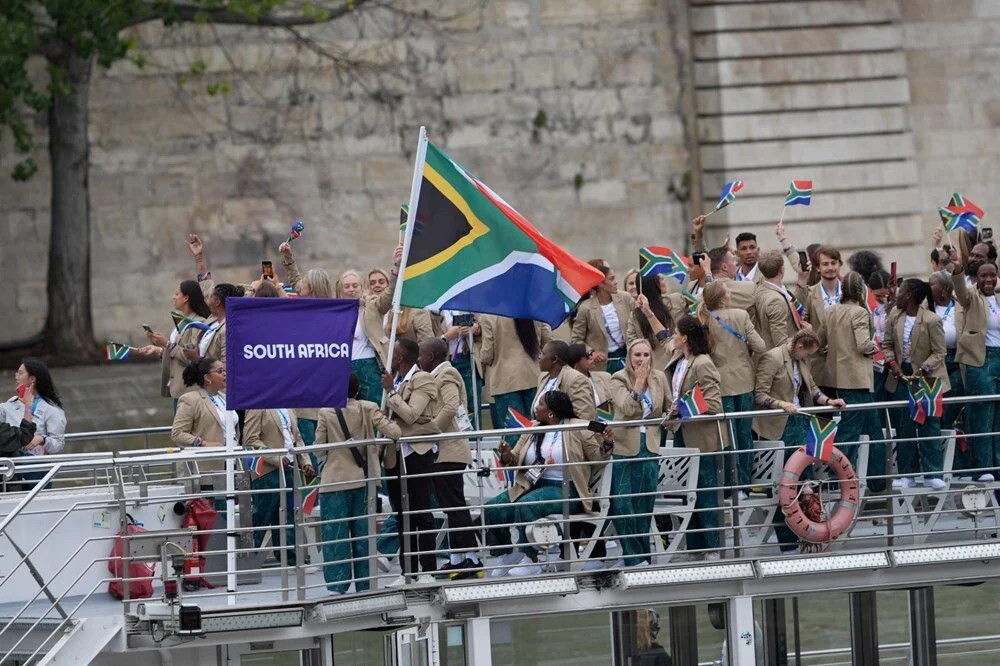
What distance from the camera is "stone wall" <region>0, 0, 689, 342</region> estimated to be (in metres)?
25.5

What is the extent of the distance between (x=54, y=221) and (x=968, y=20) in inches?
509

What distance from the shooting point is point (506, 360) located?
1452 cm

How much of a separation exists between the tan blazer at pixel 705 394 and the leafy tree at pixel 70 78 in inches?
485

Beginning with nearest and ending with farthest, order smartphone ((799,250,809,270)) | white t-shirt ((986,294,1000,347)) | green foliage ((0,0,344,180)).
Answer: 1. white t-shirt ((986,294,1000,347))
2. smartphone ((799,250,809,270))
3. green foliage ((0,0,344,180))

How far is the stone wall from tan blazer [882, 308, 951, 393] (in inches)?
500

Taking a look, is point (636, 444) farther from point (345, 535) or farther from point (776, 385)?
point (345, 535)

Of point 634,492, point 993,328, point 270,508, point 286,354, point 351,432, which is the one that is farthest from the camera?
point 993,328

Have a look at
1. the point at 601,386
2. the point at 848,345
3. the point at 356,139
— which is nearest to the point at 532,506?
the point at 601,386

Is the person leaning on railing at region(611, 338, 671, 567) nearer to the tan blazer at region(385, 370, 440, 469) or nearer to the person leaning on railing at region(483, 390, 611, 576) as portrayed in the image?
the person leaning on railing at region(483, 390, 611, 576)

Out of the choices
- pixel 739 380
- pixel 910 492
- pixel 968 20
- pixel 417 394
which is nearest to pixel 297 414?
pixel 417 394

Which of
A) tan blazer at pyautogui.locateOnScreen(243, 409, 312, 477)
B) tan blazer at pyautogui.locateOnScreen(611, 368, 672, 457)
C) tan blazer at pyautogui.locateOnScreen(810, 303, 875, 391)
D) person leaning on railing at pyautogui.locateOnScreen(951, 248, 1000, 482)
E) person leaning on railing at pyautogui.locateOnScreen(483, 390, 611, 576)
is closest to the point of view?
person leaning on railing at pyautogui.locateOnScreen(483, 390, 611, 576)

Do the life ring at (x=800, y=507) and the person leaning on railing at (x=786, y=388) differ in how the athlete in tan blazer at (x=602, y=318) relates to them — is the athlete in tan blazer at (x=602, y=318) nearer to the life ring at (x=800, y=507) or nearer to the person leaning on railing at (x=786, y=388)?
the person leaning on railing at (x=786, y=388)

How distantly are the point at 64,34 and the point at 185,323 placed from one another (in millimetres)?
10094

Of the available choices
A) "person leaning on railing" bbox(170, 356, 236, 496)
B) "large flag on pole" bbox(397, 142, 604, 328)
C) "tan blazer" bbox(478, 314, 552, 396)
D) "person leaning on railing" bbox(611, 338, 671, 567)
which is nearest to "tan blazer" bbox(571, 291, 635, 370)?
"tan blazer" bbox(478, 314, 552, 396)
